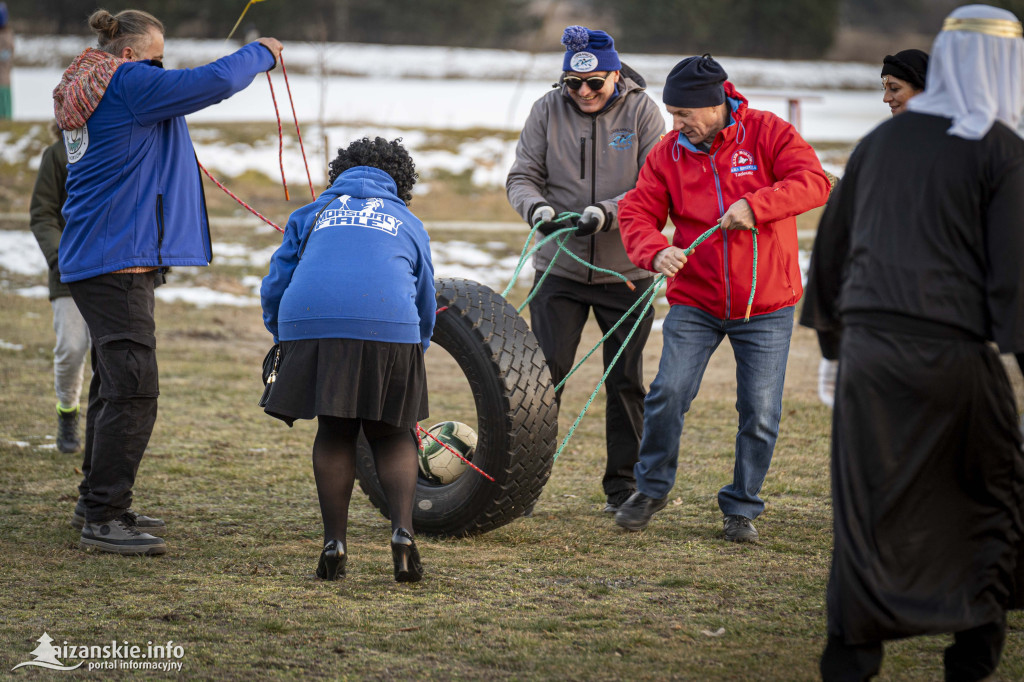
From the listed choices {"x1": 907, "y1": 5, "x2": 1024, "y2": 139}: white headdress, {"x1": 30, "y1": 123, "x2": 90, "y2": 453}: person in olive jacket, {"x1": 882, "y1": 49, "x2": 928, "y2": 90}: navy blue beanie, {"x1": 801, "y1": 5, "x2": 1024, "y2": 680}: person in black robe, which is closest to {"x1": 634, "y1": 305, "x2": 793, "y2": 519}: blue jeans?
{"x1": 882, "y1": 49, "x2": 928, "y2": 90}: navy blue beanie

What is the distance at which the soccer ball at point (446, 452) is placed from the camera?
4602mm

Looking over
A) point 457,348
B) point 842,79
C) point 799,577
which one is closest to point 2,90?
point 457,348

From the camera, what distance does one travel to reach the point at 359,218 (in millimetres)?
3670

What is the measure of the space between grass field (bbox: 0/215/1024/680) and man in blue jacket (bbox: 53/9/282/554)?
36cm

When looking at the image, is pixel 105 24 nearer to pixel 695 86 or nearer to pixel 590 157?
pixel 590 157

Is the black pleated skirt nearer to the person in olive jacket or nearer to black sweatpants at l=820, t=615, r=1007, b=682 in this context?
black sweatpants at l=820, t=615, r=1007, b=682

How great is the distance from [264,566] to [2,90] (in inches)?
706

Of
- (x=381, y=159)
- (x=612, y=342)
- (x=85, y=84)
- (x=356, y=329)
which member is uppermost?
(x=85, y=84)

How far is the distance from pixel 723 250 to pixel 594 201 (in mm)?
847

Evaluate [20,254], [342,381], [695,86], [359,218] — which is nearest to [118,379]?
[342,381]

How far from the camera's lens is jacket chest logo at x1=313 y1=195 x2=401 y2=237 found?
3.66 m

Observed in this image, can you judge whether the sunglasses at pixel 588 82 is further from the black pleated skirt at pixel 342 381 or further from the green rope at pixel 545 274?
the black pleated skirt at pixel 342 381

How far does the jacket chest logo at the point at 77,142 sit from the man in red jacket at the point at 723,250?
6.74 ft

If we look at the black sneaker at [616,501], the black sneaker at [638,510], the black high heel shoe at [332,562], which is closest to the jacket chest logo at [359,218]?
the black high heel shoe at [332,562]
